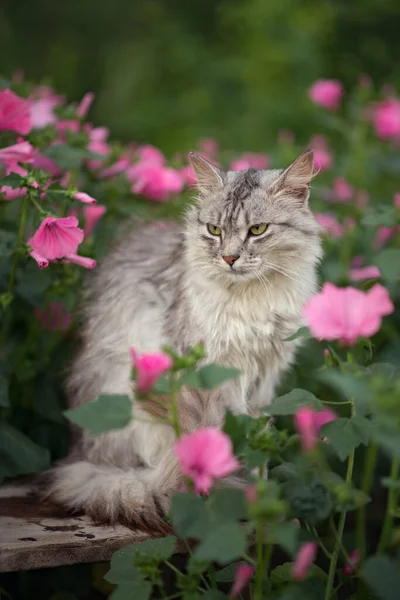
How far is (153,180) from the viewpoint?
131 inches

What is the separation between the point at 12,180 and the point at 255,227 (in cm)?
81

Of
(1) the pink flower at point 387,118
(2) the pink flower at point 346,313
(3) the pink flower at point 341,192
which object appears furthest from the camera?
(1) the pink flower at point 387,118

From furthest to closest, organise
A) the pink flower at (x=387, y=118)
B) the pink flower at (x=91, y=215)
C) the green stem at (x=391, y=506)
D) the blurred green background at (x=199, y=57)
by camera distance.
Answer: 1. the blurred green background at (x=199, y=57)
2. the pink flower at (x=387, y=118)
3. the pink flower at (x=91, y=215)
4. the green stem at (x=391, y=506)

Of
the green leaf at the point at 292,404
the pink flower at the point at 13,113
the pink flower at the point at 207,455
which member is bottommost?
the pink flower at the point at 207,455

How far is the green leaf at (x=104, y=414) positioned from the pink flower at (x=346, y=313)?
43cm

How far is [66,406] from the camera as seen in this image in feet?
10.3

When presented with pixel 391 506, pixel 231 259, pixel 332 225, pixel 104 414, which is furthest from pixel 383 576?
pixel 332 225

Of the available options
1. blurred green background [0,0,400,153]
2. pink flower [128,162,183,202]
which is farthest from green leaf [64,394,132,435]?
blurred green background [0,0,400,153]

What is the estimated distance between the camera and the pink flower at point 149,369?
62.8 inches

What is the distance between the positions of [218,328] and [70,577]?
1067mm

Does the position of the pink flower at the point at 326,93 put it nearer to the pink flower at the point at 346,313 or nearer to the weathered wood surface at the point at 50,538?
the weathered wood surface at the point at 50,538

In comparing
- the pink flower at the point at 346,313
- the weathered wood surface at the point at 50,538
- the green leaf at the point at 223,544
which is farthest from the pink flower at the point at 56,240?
the green leaf at the point at 223,544

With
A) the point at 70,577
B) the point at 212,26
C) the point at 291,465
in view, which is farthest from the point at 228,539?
the point at 212,26

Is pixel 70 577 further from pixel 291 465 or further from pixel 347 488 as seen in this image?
pixel 347 488
